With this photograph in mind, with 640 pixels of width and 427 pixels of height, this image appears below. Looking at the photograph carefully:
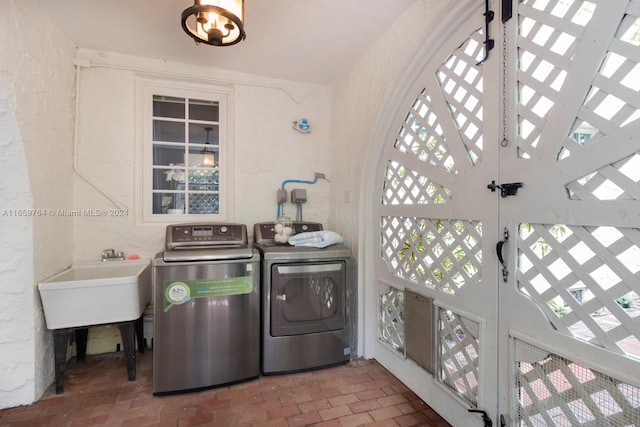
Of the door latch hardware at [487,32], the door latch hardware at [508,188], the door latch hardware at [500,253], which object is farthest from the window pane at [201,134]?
the door latch hardware at [500,253]

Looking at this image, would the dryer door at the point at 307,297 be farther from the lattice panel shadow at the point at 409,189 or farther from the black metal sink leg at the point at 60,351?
the black metal sink leg at the point at 60,351

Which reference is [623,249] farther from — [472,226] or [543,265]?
[472,226]

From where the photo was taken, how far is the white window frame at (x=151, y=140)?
9.17 feet

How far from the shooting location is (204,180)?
3.02 meters

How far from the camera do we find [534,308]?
4.36ft

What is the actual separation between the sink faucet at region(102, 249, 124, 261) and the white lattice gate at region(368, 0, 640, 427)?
2442 mm

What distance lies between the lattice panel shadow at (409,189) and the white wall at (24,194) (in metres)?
2.45

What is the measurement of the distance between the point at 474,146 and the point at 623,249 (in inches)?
31.0

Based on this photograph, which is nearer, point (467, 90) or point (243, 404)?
point (467, 90)

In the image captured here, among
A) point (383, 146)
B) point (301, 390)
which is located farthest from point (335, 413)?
point (383, 146)

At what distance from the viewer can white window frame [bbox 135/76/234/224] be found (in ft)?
9.17

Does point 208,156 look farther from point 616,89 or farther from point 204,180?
point 616,89

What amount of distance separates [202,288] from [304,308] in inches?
31.0

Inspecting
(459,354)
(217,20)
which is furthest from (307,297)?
(217,20)
